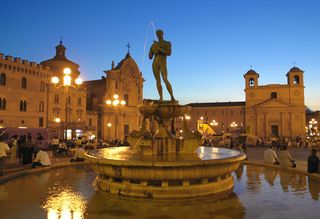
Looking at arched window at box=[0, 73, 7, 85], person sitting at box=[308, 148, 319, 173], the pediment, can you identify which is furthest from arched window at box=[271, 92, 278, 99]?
person sitting at box=[308, 148, 319, 173]

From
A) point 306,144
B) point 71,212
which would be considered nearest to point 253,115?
point 306,144

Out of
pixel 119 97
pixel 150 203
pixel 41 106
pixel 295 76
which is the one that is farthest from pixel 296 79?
pixel 150 203

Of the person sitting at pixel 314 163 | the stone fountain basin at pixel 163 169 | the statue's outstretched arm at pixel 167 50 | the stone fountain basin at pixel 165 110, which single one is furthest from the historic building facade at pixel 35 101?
the person sitting at pixel 314 163

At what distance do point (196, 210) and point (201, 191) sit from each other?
116cm

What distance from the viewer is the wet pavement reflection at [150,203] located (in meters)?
5.85

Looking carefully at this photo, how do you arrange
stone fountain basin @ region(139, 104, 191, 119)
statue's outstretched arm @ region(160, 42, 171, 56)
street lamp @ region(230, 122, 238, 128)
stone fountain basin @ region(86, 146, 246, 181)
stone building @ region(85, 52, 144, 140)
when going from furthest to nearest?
1. street lamp @ region(230, 122, 238, 128)
2. stone building @ region(85, 52, 144, 140)
3. statue's outstretched arm @ region(160, 42, 171, 56)
4. stone fountain basin @ region(139, 104, 191, 119)
5. stone fountain basin @ region(86, 146, 246, 181)

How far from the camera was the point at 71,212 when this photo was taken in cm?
600

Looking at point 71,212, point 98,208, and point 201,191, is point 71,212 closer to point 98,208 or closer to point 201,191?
point 98,208

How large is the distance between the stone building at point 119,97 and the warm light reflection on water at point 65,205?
4367 cm

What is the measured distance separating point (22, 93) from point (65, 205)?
37.4m

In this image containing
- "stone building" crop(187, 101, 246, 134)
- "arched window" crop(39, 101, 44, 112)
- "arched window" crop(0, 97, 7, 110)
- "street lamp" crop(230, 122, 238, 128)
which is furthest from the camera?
"stone building" crop(187, 101, 246, 134)

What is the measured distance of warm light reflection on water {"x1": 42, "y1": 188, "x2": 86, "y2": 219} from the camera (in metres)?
5.78

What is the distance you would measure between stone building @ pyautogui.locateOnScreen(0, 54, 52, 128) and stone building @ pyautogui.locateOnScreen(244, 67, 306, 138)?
145 feet

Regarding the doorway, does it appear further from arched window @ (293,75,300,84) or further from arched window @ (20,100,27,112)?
arched window @ (20,100,27,112)
